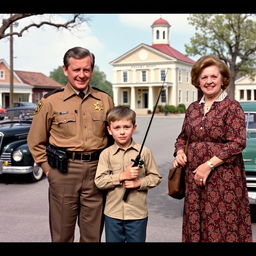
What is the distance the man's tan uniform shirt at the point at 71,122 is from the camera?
3.20 metres

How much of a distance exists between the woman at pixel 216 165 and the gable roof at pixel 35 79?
166 feet

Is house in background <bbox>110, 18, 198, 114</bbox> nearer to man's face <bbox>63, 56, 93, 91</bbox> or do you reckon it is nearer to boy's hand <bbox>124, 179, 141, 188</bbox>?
man's face <bbox>63, 56, 93, 91</bbox>

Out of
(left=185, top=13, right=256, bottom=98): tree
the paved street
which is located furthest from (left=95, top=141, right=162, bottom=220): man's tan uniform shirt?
(left=185, top=13, right=256, bottom=98): tree

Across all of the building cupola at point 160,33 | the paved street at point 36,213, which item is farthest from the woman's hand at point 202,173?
the building cupola at point 160,33

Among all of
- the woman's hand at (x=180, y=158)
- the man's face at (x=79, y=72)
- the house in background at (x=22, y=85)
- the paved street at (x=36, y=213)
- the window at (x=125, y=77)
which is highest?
the window at (x=125, y=77)

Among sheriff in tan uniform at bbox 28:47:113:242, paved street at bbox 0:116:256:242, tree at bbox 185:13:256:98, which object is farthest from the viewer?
tree at bbox 185:13:256:98

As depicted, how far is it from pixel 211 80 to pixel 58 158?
136cm

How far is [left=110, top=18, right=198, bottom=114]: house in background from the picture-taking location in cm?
5234

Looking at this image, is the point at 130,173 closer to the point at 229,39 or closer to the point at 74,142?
the point at 74,142

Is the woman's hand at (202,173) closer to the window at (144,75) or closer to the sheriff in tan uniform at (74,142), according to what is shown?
the sheriff in tan uniform at (74,142)

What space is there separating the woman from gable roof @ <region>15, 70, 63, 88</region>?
5063 cm

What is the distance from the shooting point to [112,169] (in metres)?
3.15
